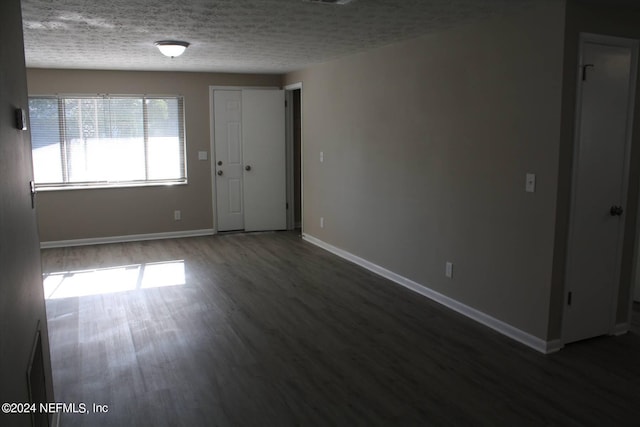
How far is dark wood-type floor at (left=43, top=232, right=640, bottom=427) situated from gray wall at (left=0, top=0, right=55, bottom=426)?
3.14 feet

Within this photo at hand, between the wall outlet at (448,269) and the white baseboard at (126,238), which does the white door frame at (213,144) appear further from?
the wall outlet at (448,269)

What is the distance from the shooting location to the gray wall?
4.99 ft

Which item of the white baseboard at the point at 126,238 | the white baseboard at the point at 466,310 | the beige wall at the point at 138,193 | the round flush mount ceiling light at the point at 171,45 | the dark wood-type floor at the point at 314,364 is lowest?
the dark wood-type floor at the point at 314,364

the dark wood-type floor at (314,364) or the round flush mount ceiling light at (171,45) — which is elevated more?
the round flush mount ceiling light at (171,45)

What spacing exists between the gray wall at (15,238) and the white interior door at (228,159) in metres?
5.04

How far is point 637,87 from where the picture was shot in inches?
139

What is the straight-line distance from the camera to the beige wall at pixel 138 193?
665 cm

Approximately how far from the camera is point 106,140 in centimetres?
688

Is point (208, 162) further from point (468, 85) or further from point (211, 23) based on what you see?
point (468, 85)

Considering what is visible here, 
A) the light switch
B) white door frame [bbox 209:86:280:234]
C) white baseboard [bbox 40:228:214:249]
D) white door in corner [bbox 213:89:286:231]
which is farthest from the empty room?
white door in corner [bbox 213:89:286:231]

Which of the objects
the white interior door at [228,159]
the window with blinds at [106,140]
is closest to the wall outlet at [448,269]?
the white interior door at [228,159]

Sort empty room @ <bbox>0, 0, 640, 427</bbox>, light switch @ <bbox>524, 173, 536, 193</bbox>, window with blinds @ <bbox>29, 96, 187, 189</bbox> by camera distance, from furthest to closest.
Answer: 1. window with blinds @ <bbox>29, 96, 187, 189</bbox>
2. light switch @ <bbox>524, 173, 536, 193</bbox>
3. empty room @ <bbox>0, 0, 640, 427</bbox>

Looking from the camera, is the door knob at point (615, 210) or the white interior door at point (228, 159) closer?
the door knob at point (615, 210)

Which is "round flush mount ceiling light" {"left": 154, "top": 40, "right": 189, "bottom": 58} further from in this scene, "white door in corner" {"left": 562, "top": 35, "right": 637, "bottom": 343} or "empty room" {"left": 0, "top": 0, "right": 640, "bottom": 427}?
"white door in corner" {"left": 562, "top": 35, "right": 637, "bottom": 343}
